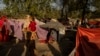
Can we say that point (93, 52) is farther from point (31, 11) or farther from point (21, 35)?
point (31, 11)

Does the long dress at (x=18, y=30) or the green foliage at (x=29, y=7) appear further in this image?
the green foliage at (x=29, y=7)

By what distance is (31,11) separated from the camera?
2870cm

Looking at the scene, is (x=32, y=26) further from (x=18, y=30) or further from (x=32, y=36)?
(x=18, y=30)

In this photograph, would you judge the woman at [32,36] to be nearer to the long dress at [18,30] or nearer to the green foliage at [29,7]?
the long dress at [18,30]

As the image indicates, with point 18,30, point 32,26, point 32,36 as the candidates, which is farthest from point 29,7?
point 32,36

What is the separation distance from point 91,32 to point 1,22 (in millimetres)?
8891

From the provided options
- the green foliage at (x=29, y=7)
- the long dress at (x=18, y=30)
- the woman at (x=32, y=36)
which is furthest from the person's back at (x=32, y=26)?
the green foliage at (x=29, y=7)

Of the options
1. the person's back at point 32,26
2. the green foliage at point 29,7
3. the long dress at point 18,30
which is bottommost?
the long dress at point 18,30

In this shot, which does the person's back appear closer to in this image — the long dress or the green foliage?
the long dress

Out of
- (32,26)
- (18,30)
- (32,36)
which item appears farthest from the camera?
(18,30)

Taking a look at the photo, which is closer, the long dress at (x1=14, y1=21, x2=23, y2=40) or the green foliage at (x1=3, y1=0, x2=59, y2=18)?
the long dress at (x1=14, y1=21, x2=23, y2=40)

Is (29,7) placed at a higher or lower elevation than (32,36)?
higher

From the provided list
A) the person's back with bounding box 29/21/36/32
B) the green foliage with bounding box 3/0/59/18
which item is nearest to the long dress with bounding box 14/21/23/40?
the person's back with bounding box 29/21/36/32

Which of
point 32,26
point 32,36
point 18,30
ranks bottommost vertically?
point 18,30
